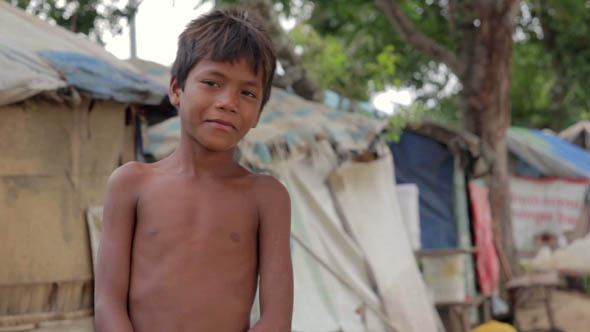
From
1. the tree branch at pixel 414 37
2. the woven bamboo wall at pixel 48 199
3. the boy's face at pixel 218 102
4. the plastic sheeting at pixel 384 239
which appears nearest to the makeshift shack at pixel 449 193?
the plastic sheeting at pixel 384 239

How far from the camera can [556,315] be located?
9.20m

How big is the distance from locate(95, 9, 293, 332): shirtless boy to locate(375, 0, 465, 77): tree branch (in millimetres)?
7282

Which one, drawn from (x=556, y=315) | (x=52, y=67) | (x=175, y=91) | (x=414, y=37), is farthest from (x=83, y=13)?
(x=556, y=315)

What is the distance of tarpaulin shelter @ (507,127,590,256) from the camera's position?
34.6 feet

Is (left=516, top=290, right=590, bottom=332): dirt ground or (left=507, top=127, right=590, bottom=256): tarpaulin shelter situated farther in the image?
(left=507, top=127, right=590, bottom=256): tarpaulin shelter

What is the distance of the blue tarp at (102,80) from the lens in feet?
11.2

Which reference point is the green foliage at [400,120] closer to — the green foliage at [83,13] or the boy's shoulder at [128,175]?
the green foliage at [83,13]

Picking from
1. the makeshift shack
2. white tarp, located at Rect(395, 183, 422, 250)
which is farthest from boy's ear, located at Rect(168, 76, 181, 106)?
the makeshift shack

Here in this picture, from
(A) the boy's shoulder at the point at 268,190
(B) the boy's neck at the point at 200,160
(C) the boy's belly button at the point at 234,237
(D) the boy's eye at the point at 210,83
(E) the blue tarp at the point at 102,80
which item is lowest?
(C) the boy's belly button at the point at 234,237

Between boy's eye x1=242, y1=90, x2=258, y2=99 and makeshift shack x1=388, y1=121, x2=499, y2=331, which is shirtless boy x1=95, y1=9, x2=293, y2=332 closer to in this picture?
boy's eye x1=242, y1=90, x2=258, y2=99

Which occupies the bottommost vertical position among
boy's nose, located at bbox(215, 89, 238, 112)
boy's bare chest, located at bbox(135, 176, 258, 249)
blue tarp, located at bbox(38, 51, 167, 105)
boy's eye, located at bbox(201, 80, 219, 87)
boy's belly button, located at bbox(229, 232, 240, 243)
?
boy's belly button, located at bbox(229, 232, 240, 243)

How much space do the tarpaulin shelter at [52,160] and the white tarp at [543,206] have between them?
27.3 ft

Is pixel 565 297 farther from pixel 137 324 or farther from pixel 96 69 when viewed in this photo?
pixel 137 324

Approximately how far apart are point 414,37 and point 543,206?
144 inches
